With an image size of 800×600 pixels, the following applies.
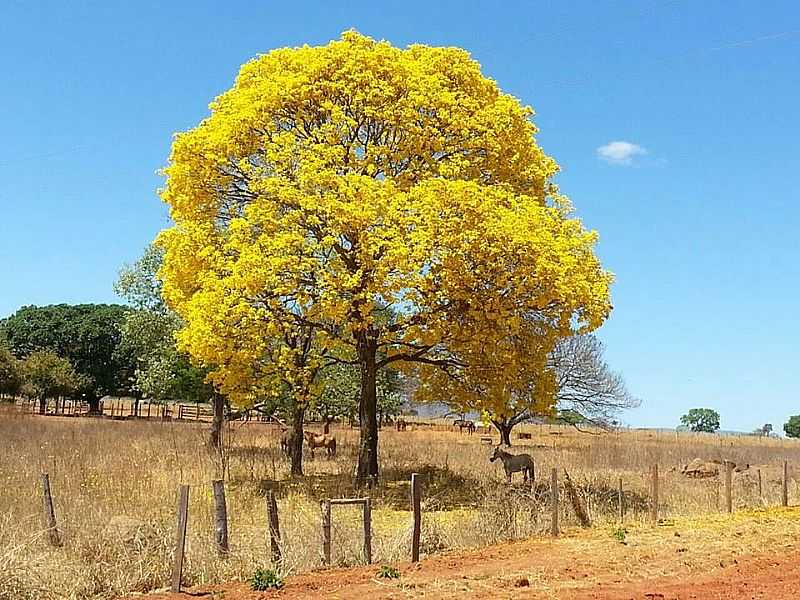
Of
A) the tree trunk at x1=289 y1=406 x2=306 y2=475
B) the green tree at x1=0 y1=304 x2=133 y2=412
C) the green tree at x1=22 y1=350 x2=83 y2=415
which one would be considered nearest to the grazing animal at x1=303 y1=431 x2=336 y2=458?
the tree trunk at x1=289 y1=406 x2=306 y2=475

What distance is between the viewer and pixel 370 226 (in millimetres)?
20219

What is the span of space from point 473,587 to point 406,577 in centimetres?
106

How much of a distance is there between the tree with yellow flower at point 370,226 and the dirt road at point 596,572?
18.7ft

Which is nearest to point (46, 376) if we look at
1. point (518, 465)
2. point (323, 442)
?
point (323, 442)

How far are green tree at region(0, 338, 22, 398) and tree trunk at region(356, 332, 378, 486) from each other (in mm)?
42548

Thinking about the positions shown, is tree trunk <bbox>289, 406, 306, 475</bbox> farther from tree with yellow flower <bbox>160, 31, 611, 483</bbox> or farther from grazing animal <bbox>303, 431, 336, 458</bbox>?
grazing animal <bbox>303, 431, 336, 458</bbox>

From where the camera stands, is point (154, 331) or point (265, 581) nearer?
point (265, 581)

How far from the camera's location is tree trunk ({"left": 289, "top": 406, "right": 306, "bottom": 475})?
26.6 metres

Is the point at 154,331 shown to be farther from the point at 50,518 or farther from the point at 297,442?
the point at 50,518

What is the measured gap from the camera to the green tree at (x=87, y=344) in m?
81.4

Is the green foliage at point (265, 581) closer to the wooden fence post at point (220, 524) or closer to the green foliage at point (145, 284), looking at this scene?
the wooden fence post at point (220, 524)

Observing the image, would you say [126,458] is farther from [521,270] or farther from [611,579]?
[611,579]

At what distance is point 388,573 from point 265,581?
1862 mm

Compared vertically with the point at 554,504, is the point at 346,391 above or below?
above
